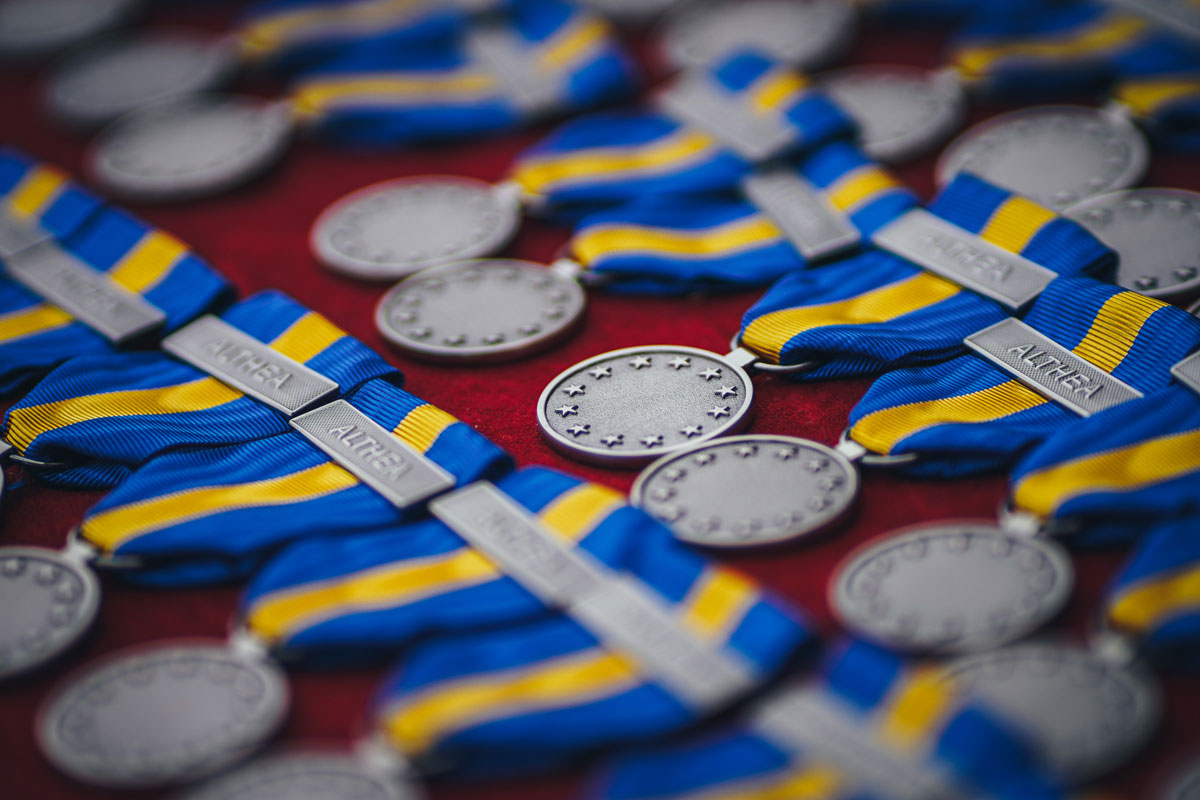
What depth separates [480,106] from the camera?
3.27 meters

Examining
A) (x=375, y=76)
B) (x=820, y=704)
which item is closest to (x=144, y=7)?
(x=375, y=76)

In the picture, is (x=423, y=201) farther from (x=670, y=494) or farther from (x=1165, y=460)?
(x=1165, y=460)

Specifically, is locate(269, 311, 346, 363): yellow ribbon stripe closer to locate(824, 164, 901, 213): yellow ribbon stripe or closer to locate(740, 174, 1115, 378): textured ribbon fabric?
locate(740, 174, 1115, 378): textured ribbon fabric

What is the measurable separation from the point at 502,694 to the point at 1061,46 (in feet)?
7.46

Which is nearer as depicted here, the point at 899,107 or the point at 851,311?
the point at 851,311

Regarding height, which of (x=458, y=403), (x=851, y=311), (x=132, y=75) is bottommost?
(x=458, y=403)

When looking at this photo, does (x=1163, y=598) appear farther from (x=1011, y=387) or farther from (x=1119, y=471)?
(x=1011, y=387)

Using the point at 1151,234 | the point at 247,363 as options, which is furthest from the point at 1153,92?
the point at 247,363

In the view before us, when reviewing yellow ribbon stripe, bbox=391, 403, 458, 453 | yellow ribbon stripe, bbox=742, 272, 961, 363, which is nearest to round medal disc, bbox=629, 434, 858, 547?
yellow ribbon stripe, bbox=742, 272, 961, 363

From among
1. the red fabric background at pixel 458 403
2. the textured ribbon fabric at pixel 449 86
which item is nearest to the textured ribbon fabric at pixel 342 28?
the textured ribbon fabric at pixel 449 86

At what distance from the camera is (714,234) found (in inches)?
106

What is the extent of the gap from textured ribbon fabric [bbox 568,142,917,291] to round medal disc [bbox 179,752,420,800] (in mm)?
1242

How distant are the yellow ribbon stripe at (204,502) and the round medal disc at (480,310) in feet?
1.33

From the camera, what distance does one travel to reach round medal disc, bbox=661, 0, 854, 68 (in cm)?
336
